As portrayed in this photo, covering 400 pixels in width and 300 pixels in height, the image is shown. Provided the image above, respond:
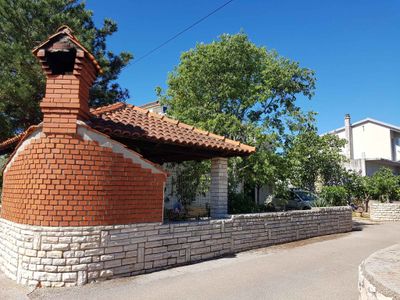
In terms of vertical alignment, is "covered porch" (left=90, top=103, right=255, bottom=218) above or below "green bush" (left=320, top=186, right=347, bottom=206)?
above

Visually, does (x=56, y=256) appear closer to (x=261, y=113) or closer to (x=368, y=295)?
(x=368, y=295)

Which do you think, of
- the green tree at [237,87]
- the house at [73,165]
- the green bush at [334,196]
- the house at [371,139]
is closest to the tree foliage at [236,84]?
the green tree at [237,87]

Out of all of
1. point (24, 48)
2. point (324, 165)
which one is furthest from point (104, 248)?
point (324, 165)

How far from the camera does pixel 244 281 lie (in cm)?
642

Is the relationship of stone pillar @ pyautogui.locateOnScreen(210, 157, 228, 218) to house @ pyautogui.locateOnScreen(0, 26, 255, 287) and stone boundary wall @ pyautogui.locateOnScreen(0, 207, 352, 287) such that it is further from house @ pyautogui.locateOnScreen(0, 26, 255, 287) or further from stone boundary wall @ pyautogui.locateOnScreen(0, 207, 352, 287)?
house @ pyautogui.locateOnScreen(0, 26, 255, 287)

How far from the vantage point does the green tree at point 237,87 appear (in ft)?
45.8

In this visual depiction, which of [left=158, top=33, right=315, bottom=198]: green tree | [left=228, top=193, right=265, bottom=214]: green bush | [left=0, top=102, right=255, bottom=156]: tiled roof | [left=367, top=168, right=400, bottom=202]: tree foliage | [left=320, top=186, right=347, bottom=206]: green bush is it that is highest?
[left=158, top=33, right=315, bottom=198]: green tree

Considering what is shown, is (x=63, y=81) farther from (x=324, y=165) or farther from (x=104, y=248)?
(x=324, y=165)

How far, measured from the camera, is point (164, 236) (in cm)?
721

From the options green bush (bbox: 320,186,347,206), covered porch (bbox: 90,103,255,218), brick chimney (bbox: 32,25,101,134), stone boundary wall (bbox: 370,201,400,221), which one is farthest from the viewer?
stone boundary wall (bbox: 370,201,400,221)

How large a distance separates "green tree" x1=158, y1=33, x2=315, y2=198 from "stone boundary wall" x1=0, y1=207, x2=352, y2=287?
221 inches

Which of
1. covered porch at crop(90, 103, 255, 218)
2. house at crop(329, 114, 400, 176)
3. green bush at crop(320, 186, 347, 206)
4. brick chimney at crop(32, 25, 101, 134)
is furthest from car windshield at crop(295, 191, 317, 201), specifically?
brick chimney at crop(32, 25, 101, 134)

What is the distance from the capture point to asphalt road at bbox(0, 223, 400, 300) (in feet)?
18.4

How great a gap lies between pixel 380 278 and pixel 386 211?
1794cm
